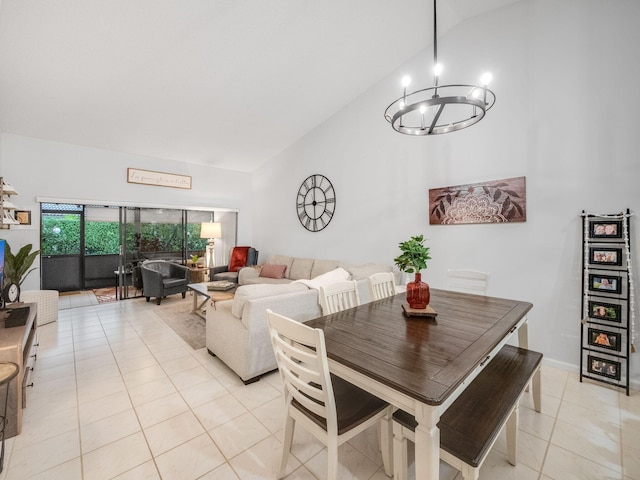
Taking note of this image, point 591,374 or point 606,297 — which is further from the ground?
point 606,297

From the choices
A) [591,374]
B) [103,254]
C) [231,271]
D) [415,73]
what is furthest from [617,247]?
[103,254]

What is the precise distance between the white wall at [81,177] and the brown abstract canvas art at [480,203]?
4838mm

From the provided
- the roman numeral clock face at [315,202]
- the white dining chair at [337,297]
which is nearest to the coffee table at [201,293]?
the roman numeral clock face at [315,202]

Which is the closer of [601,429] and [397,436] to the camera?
[397,436]

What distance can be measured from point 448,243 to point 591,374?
5.62 feet

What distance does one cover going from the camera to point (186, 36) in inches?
116

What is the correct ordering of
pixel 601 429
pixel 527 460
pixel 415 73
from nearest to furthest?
pixel 527 460, pixel 601 429, pixel 415 73

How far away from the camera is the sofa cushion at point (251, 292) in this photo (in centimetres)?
237

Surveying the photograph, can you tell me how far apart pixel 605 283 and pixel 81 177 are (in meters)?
7.09

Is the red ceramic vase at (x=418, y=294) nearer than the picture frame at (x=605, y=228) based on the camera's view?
Yes

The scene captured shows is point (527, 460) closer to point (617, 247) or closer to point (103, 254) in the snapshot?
point (617, 247)

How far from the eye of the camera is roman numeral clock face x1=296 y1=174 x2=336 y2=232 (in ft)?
16.0

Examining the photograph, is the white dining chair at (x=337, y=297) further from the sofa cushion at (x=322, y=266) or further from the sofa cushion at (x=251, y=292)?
the sofa cushion at (x=322, y=266)

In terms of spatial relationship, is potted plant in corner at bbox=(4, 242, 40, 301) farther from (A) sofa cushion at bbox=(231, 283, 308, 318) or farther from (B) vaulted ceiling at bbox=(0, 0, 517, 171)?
(A) sofa cushion at bbox=(231, 283, 308, 318)
